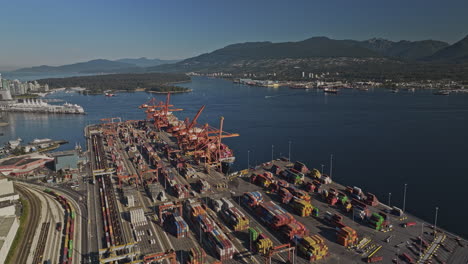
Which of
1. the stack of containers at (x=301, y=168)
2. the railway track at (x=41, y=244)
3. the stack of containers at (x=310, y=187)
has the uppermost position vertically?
the stack of containers at (x=301, y=168)

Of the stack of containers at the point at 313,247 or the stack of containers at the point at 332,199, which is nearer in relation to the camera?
the stack of containers at the point at 313,247

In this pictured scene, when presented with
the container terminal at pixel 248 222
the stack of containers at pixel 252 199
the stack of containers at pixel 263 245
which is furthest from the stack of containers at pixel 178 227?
the stack of containers at pixel 252 199

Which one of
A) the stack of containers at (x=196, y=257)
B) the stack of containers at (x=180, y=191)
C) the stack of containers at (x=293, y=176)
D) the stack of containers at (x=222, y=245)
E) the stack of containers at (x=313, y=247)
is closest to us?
the stack of containers at (x=196, y=257)

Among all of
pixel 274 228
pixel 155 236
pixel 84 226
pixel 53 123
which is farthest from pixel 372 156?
pixel 53 123

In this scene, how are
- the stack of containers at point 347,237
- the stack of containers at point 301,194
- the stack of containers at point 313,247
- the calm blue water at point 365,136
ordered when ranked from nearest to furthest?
1. the stack of containers at point 313,247
2. the stack of containers at point 347,237
3. the stack of containers at point 301,194
4. the calm blue water at point 365,136

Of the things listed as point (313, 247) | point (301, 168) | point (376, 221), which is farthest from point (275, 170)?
point (313, 247)

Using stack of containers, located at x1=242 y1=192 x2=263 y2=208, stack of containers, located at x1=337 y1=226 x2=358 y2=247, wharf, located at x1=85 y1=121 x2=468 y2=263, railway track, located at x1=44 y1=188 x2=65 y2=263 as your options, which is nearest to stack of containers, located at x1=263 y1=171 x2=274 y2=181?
wharf, located at x1=85 y1=121 x2=468 y2=263

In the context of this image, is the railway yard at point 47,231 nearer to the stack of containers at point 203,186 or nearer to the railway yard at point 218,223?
the railway yard at point 218,223

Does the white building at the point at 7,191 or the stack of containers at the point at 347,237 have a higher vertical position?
the white building at the point at 7,191
